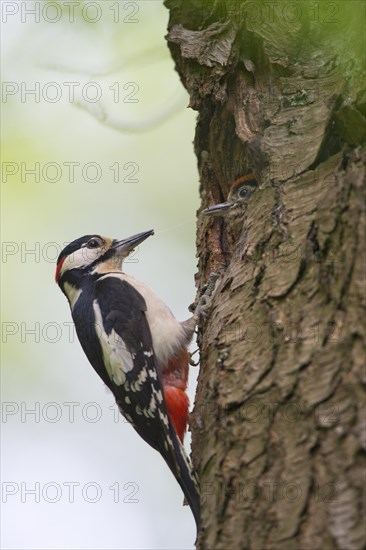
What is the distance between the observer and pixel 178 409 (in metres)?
4.06

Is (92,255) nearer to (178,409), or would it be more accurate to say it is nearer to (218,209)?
(218,209)

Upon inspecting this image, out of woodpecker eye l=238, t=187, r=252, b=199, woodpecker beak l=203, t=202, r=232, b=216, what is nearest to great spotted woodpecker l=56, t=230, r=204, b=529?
woodpecker beak l=203, t=202, r=232, b=216

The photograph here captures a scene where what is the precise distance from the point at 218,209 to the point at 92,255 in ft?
3.73

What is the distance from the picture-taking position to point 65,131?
6.65 m

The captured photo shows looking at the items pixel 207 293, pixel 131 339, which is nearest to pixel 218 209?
pixel 207 293

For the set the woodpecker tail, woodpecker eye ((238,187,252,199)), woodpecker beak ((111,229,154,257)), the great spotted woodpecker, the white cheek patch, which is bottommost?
the woodpecker tail

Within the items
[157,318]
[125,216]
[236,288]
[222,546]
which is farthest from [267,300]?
[125,216]

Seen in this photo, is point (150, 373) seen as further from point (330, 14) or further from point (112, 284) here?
point (330, 14)

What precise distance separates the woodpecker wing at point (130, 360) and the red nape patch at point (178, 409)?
0.30 feet

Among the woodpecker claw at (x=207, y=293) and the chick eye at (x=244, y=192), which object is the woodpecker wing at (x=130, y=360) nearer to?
the woodpecker claw at (x=207, y=293)

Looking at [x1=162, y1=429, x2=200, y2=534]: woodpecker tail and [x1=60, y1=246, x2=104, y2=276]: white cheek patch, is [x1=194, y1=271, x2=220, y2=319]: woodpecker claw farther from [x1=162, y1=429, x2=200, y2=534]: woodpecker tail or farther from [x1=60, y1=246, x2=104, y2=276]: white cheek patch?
[x1=60, y1=246, x2=104, y2=276]: white cheek patch

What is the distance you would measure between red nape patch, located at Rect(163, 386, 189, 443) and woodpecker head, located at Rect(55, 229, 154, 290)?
44.2 inches

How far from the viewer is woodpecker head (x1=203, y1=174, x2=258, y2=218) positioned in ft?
12.9

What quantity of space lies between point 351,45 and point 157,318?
207cm
